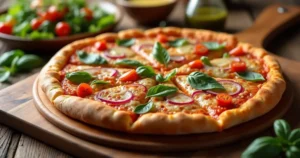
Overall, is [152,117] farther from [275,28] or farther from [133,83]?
[275,28]

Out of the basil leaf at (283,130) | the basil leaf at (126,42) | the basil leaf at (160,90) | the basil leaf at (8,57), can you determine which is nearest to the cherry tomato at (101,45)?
the basil leaf at (126,42)

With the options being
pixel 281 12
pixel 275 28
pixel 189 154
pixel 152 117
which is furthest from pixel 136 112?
pixel 281 12

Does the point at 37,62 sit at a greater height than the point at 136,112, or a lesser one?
lesser

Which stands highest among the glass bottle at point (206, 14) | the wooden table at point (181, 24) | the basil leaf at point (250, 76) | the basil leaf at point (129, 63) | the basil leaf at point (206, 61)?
the basil leaf at point (250, 76)

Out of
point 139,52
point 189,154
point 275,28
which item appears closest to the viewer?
point 189,154

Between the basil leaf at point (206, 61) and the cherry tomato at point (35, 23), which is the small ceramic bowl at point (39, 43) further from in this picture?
the basil leaf at point (206, 61)

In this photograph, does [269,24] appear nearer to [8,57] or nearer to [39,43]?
[39,43]

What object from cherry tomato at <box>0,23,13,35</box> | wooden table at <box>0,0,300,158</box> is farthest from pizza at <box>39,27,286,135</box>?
cherry tomato at <box>0,23,13,35</box>
